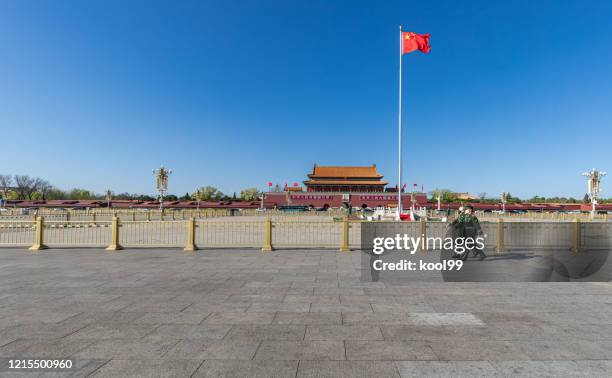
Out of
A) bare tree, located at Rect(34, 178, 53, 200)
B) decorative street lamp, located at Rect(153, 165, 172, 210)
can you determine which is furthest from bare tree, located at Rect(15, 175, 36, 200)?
decorative street lamp, located at Rect(153, 165, 172, 210)

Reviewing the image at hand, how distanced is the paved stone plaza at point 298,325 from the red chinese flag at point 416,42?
16.6 meters

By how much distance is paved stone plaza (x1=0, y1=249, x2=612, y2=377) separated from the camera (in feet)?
10.2

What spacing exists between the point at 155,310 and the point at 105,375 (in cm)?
190

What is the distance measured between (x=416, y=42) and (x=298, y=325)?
19.8 meters

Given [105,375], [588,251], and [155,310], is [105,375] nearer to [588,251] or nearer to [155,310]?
[155,310]

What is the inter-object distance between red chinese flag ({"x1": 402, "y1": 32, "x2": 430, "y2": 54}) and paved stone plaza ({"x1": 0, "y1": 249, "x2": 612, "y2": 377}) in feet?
54.3

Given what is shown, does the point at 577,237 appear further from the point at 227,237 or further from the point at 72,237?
the point at 72,237

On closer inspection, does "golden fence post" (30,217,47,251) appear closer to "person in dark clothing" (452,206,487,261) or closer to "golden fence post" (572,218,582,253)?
"person in dark clothing" (452,206,487,261)

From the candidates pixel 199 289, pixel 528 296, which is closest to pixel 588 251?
pixel 528 296

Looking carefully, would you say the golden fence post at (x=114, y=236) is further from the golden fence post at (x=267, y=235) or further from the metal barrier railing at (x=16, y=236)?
the golden fence post at (x=267, y=235)

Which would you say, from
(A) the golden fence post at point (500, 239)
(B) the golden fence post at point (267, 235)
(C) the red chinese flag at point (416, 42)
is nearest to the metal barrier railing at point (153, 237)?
(B) the golden fence post at point (267, 235)

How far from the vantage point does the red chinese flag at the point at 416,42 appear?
1914 centimetres

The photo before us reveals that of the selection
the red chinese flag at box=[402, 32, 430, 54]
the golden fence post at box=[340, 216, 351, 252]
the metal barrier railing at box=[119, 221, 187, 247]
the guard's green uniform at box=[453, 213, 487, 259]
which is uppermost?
the red chinese flag at box=[402, 32, 430, 54]

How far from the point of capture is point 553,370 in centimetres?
301
